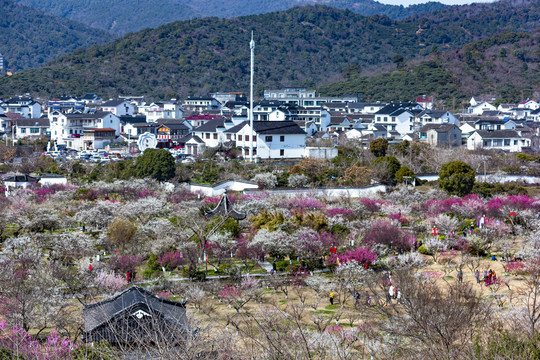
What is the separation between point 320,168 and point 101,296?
2378 cm

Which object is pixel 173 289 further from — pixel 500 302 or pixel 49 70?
pixel 49 70

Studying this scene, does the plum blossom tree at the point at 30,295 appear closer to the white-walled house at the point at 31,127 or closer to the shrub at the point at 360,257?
the shrub at the point at 360,257

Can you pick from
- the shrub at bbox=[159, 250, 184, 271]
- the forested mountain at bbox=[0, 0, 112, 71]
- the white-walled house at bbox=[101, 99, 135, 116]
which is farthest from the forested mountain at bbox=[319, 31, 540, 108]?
the forested mountain at bbox=[0, 0, 112, 71]

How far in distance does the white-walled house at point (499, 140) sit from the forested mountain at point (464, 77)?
27.6 metres

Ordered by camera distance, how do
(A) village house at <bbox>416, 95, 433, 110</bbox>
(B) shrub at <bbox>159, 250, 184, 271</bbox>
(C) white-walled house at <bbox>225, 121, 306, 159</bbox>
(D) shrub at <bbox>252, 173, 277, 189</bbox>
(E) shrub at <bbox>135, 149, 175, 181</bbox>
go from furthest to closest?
1. (A) village house at <bbox>416, 95, 433, 110</bbox>
2. (C) white-walled house at <bbox>225, 121, 306, 159</bbox>
3. (E) shrub at <bbox>135, 149, 175, 181</bbox>
4. (D) shrub at <bbox>252, 173, 277, 189</bbox>
5. (B) shrub at <bbox>159, 250, 184, 271</bbox>

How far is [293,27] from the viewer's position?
146 m

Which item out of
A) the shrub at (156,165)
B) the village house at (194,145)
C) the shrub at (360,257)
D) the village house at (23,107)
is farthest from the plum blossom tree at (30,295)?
the village house at (23,107)

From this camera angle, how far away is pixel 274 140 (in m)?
47.5

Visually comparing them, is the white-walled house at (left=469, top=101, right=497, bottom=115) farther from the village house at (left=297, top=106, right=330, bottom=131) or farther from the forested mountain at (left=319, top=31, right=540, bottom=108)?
the village house at (left=297, top=106, right=330, bottom=131)

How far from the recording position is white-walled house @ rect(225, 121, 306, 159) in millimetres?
47094

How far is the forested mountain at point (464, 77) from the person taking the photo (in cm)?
9006

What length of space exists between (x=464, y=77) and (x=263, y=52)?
5126 cm

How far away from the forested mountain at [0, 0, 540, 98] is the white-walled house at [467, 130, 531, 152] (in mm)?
39754

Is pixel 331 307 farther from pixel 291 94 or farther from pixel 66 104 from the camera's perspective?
pixel 66 104
